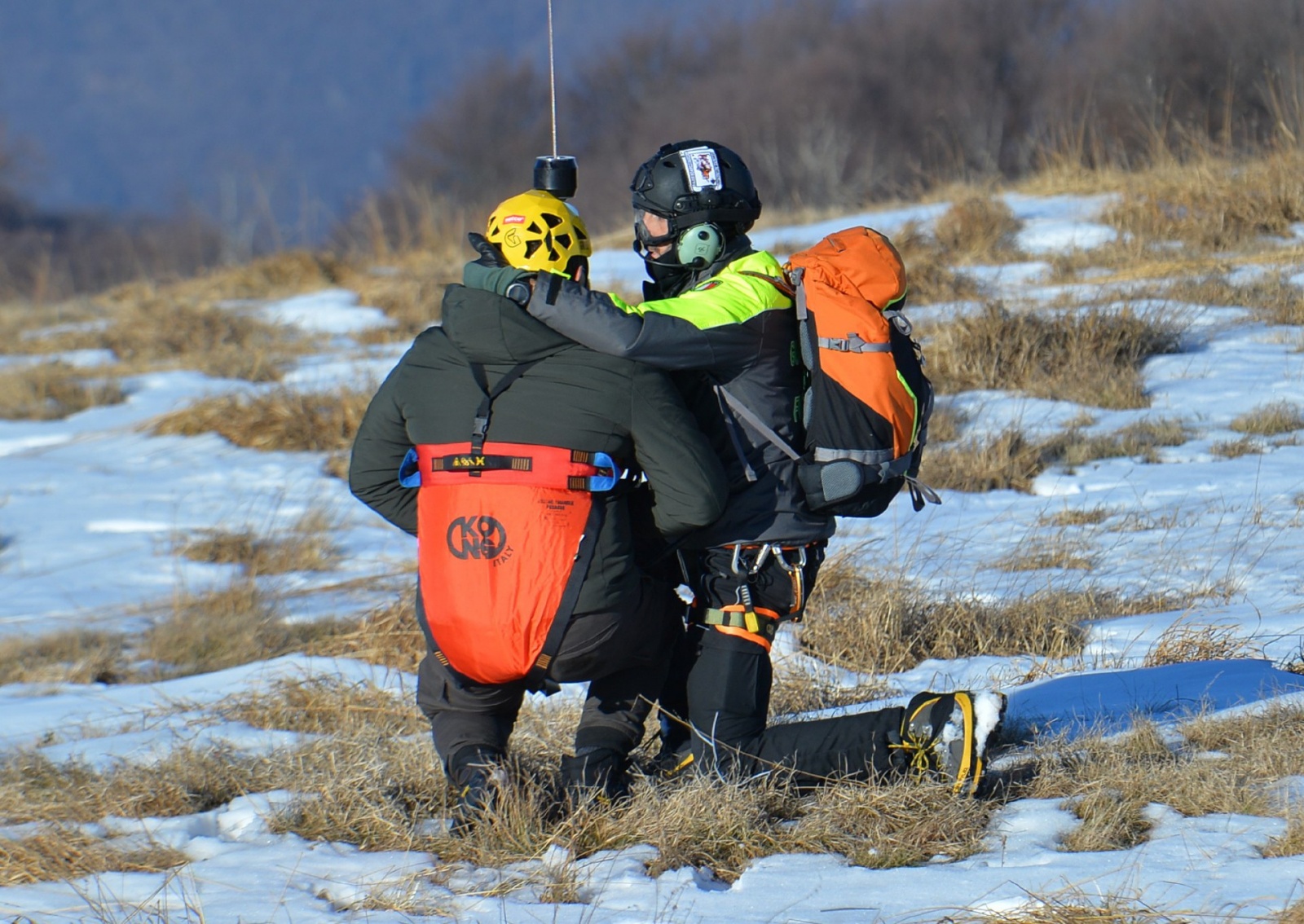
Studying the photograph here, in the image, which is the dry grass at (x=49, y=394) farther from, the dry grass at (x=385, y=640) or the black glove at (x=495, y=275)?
the black glove at (x=495, y=275)

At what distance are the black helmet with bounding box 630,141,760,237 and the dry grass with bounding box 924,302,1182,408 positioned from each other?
4.71 metres

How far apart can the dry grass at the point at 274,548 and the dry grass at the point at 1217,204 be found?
20.7 ft

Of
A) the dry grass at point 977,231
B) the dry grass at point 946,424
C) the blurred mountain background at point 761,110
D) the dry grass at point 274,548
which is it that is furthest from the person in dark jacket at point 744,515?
the blurred mountain background at point 761,110

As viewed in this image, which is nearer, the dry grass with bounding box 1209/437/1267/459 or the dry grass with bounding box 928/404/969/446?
the dry grass with bounding box 1209/437/1267/459

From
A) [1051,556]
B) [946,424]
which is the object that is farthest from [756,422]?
[946,424]

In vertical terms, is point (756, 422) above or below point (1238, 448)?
above

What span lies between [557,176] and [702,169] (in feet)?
1.32

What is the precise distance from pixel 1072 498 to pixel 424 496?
13.4ft

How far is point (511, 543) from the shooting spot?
3084 millimetres

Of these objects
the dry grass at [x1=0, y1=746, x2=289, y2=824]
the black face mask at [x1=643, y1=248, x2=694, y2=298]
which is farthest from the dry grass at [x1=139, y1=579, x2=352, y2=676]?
the black face mask at [x1=643, y1=248, x2=694, y2=298]

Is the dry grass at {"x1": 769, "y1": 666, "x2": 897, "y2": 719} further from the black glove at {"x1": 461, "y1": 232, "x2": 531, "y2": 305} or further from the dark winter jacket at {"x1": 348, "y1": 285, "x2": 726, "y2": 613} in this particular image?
the black glove at {"x1": 461, "y1": 232, "x2": 531, "y2": 305}

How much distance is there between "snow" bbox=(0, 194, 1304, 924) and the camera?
2803 mm

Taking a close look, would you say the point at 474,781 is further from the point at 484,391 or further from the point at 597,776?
the point at 484,391

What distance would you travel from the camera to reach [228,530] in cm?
824
